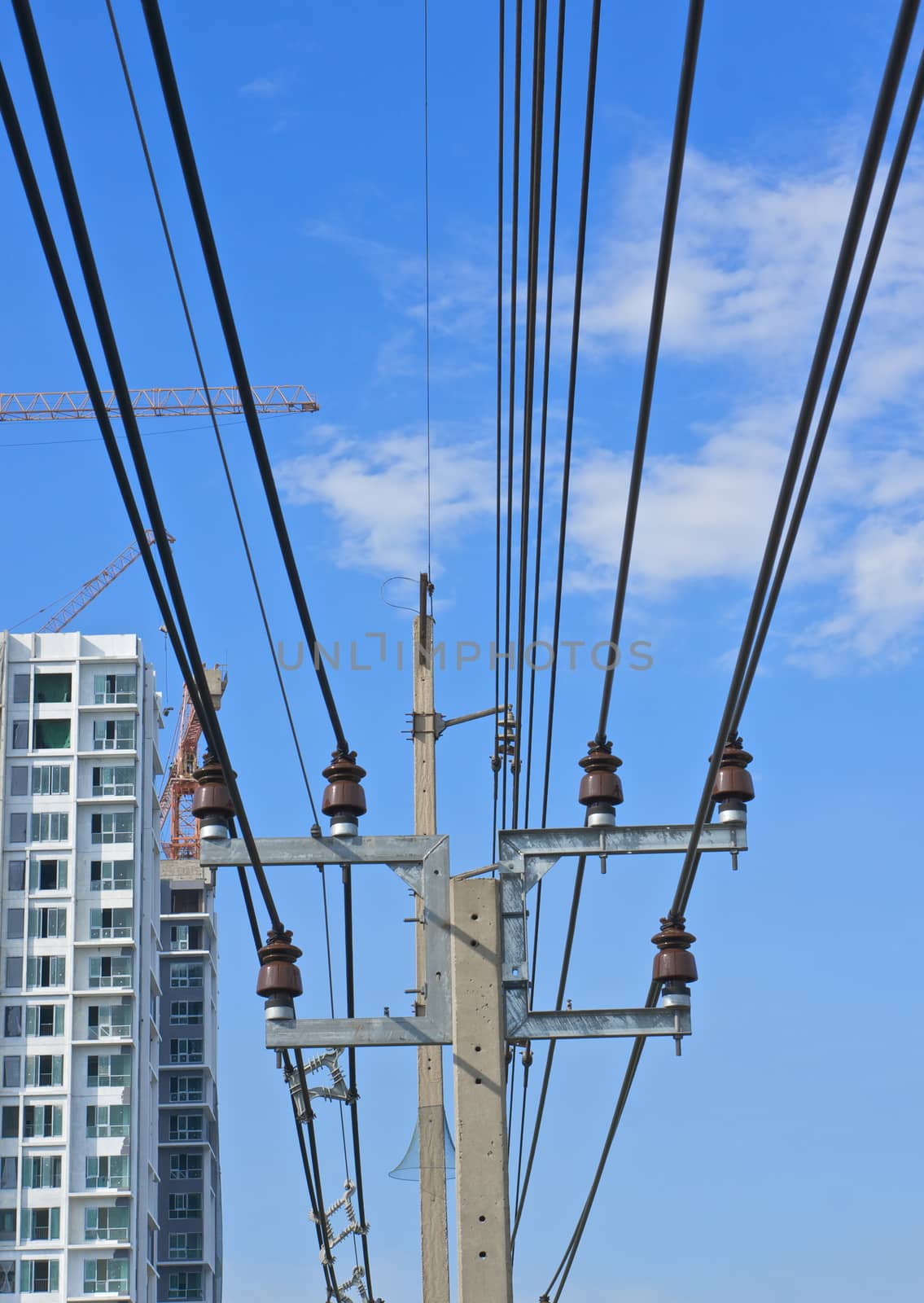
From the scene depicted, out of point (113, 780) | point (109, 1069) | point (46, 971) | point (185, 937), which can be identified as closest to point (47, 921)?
point (46, 971)

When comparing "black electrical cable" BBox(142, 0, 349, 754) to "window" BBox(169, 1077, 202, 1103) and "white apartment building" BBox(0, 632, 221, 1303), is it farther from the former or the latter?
"window" BBox(169, 1077, 202, 1103)

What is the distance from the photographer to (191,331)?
1050 cm

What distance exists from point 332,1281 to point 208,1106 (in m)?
96.0

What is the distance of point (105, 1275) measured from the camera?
8719 cm

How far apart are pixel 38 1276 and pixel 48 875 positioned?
19.2 meters

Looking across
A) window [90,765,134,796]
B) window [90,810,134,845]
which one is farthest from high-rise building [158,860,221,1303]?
window [90,810,134,845]

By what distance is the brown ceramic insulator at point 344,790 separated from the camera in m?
12.2

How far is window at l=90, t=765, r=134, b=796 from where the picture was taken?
9681 cm

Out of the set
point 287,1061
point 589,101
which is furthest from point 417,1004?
point 589,101

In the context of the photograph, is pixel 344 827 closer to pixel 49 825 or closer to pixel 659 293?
pixel 659 293

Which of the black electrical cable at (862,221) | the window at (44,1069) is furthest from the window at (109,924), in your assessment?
the black electrical cable at (862,221)

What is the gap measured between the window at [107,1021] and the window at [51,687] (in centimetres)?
1588

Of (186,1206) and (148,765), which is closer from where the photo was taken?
(148,765)

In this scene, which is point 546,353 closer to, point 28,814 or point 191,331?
point 191,331
